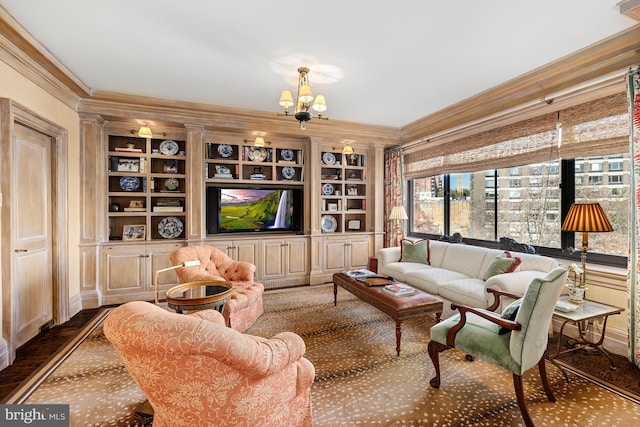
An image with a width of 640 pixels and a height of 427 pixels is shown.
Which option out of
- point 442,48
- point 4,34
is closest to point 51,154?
point 4,34

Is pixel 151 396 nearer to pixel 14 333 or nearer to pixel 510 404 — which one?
pixel 510 404

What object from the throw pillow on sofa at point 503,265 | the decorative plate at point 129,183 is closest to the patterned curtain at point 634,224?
the throw pillow on sofa at point 503,265

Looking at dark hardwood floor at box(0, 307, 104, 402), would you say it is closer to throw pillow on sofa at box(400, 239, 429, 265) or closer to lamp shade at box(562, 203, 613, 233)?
throw pillow on sofa at box(400, 239, 429, 265)

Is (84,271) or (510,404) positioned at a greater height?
(84,271)

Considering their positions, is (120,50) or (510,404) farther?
(120,50)

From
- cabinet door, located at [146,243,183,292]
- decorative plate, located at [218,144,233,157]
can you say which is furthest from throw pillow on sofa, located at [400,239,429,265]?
cabinet door, located at [146,243,183,292]

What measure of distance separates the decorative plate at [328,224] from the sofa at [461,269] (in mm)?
1181

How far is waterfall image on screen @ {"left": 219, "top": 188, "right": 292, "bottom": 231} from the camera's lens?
4914 mm

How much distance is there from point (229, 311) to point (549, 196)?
151 inches

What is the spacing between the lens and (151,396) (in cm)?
133

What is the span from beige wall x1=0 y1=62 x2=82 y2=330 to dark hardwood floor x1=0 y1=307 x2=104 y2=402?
31 cm

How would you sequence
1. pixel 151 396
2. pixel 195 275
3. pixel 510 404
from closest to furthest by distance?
1. pixel 151 396
2. pixel 510 404
3. pixel 195 275

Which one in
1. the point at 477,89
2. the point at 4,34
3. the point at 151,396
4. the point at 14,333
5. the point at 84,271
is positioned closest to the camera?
the point at 151,396

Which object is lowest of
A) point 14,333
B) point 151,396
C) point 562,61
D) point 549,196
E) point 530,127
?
point 14,333
